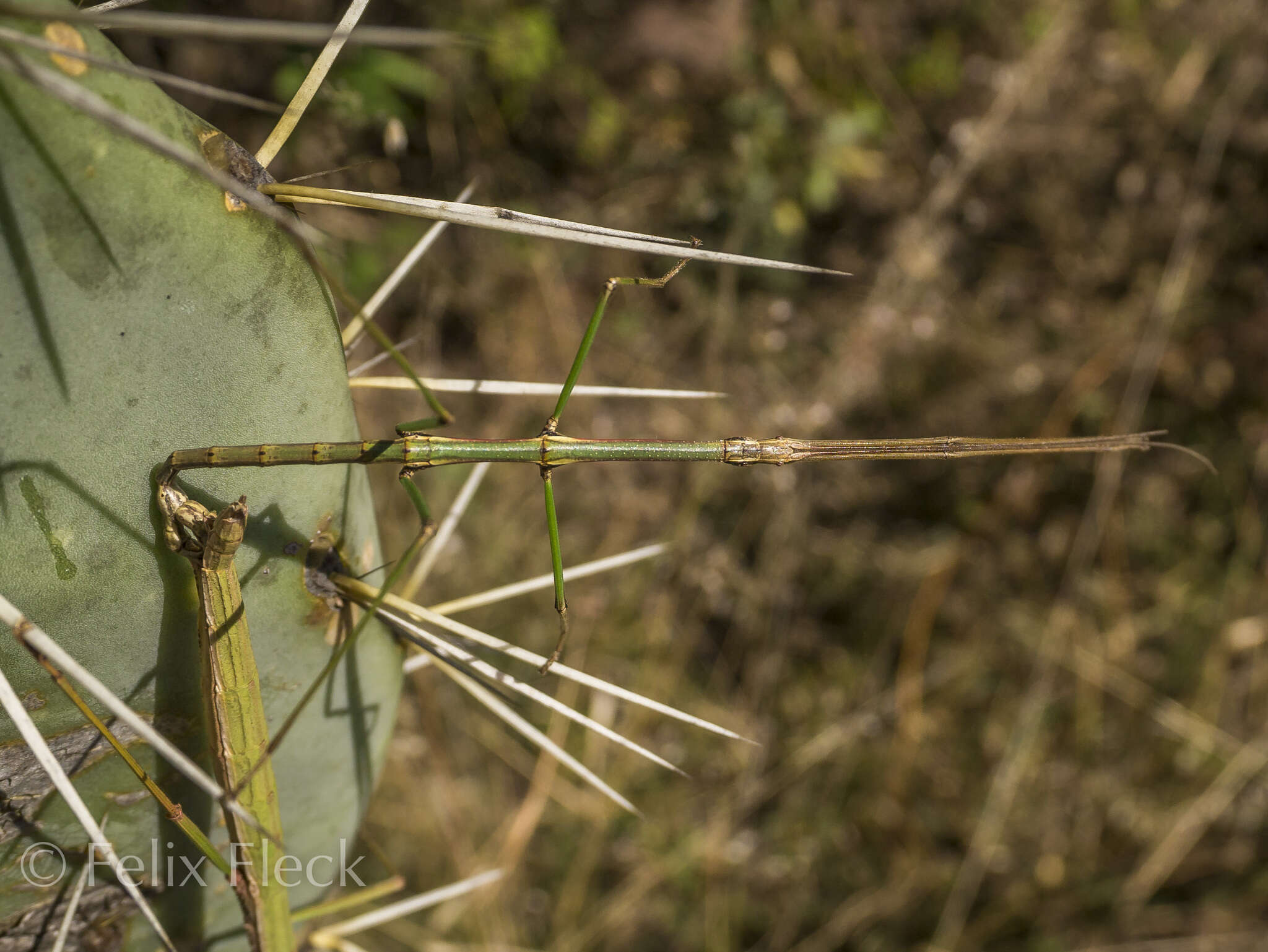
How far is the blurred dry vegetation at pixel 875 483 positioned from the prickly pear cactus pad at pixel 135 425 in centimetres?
187

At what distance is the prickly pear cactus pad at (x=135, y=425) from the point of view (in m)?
0.74

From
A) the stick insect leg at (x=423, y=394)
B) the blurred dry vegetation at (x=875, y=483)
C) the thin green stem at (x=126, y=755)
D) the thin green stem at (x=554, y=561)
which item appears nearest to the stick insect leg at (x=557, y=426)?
the thin green stem at (x=554, y=561)

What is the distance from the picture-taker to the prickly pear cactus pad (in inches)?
29.2

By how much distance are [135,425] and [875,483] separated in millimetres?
2847

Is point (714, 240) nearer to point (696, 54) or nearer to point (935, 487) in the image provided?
point (696, 54)

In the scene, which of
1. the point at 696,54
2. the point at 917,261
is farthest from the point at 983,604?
the point at 696,54

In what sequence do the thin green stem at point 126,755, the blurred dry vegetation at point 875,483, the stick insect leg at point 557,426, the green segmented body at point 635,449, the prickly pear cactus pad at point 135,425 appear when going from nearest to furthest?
the prickly pear cactus pad at point 135,425
the thin green stem at point 126,755
the green segmented body at point 635,449
the stick insect leg at point 557,426
the blurred dry vegetation at point 875,483

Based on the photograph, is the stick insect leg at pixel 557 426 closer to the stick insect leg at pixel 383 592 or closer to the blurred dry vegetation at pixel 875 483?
the stick insect leg at pixel 383 592

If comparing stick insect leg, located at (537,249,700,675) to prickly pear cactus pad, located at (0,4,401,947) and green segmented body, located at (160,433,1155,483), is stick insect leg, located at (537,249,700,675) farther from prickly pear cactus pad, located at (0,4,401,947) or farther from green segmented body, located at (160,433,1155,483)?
prickly pear cactus pad, located at (0,4,401,947)

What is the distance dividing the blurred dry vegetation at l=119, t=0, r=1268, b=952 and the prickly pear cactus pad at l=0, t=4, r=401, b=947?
6.12ft

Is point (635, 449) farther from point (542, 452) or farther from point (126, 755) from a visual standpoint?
point (126, 755)

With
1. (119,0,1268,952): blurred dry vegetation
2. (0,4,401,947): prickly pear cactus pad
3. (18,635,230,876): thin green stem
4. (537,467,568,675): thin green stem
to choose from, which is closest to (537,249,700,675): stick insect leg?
(537,467,568,675): thin green stem

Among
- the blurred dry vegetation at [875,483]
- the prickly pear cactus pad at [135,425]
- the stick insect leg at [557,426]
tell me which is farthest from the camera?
the blurred dry vegetation at [875,483]

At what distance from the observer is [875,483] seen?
10.8ft
